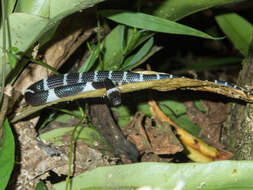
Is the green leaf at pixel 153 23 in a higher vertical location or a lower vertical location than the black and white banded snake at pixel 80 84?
higher

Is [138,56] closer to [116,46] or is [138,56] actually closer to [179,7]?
[116,46]

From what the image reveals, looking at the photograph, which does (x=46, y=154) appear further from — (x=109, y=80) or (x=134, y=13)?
(x=134, y=13)

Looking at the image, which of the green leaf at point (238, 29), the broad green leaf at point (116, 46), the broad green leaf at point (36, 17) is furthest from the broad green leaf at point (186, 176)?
the green leaf at point (238, 29)

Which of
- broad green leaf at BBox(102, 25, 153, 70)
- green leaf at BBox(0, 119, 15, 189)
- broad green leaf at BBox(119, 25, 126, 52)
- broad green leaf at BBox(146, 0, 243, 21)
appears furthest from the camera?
broad green leaf at BBox(102, 25, 153, 70)

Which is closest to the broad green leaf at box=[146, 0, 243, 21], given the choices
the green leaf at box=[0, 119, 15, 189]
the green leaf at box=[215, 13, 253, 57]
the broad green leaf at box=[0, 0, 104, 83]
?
the green leaf at box=[215, 13, 253, 57]

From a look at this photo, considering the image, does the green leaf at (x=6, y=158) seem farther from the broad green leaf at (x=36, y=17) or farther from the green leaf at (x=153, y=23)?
the green leaf at (x=153, y=23)

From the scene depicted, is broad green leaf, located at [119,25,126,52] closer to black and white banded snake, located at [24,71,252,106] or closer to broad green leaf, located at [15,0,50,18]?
black and white banded snake, located at [24,71,252,106]
